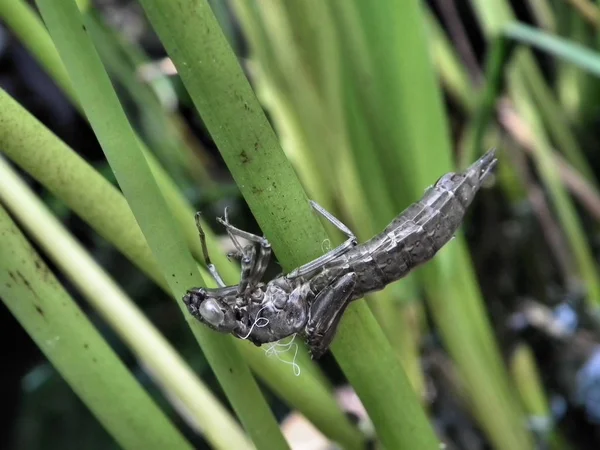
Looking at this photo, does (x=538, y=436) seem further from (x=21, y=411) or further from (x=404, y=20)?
(x=21, y=411)

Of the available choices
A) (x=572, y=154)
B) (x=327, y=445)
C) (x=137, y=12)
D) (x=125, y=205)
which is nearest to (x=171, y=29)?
(x=125, y=205)

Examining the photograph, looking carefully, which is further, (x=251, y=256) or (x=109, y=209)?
(x=251, y=256)

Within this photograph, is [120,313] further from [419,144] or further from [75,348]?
[419,144]

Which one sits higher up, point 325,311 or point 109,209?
point 109,209

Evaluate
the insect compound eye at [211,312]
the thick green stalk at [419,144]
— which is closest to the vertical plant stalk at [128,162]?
the insect compound eye at [211,312]

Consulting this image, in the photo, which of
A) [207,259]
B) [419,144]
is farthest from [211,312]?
[419,144]

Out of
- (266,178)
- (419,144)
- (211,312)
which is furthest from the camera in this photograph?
(419,144)

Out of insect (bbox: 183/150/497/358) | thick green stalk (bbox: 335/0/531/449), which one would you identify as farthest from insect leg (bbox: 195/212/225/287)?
thick green stalk (bbox: 335/0/531/449)

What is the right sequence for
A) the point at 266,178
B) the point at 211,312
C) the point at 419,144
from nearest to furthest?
the point at 266,178 < the point at 211,312 < the point at 419,144
